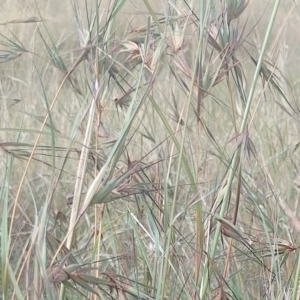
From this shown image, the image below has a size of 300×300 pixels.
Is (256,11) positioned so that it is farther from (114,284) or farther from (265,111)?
(114,284)

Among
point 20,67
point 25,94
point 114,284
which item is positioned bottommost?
point 114,284

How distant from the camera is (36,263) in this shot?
49 centimetres

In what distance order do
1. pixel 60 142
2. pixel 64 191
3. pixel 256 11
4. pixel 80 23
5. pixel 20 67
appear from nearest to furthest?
pixel 80 23, pixel 64 191, pixel 60 142, pixel 20 67, pixel 256 11

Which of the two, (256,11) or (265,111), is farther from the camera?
(256,11)

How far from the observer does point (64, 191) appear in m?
1.29

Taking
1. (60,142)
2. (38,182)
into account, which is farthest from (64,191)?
(60,142)

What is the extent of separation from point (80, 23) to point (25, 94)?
107 centimetres

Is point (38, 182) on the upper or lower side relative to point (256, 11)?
lower

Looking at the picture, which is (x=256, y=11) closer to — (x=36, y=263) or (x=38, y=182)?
(x=38, y=182)

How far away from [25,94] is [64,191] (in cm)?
56

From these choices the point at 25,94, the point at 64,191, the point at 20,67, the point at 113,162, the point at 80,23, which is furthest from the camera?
the point at 20,67

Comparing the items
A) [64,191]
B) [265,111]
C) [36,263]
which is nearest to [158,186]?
[36,263]

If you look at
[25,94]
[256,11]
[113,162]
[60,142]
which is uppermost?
[256,11]

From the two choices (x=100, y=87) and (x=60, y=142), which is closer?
(x=100, y=87)
